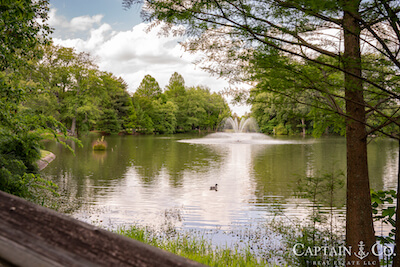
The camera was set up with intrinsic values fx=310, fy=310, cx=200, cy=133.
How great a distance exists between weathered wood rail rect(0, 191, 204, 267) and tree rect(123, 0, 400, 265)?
3293 mm

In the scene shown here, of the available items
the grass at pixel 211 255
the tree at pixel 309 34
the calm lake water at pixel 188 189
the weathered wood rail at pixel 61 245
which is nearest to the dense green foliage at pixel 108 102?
the calm lake water at pixel 188 189

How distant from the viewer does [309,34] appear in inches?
176

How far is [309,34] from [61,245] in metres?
4.56

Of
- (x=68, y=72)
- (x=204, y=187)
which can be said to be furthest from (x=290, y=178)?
(x=68, y=72)

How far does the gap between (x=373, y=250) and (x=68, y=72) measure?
4366cm

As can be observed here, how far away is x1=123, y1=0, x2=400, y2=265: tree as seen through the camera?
3761 mm

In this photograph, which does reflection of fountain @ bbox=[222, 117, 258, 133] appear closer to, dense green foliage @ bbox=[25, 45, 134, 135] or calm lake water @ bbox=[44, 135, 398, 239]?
dense green foliage @ bbox=[25, 45, 134, 135]

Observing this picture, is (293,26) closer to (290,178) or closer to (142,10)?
(142,10)

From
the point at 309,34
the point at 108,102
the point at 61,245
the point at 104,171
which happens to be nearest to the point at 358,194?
the point at 309,34

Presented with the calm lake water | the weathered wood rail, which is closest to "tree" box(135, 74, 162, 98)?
the calm lake water

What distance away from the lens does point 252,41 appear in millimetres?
4297

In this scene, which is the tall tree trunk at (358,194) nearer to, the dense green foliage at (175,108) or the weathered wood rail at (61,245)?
the weathered wood rail at (61,245)

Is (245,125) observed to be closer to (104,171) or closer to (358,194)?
(104,171)

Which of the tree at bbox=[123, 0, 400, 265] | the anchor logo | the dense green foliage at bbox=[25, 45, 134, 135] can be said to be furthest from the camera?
the dense green foliage at bbox=[25, 45, 134, 135]
